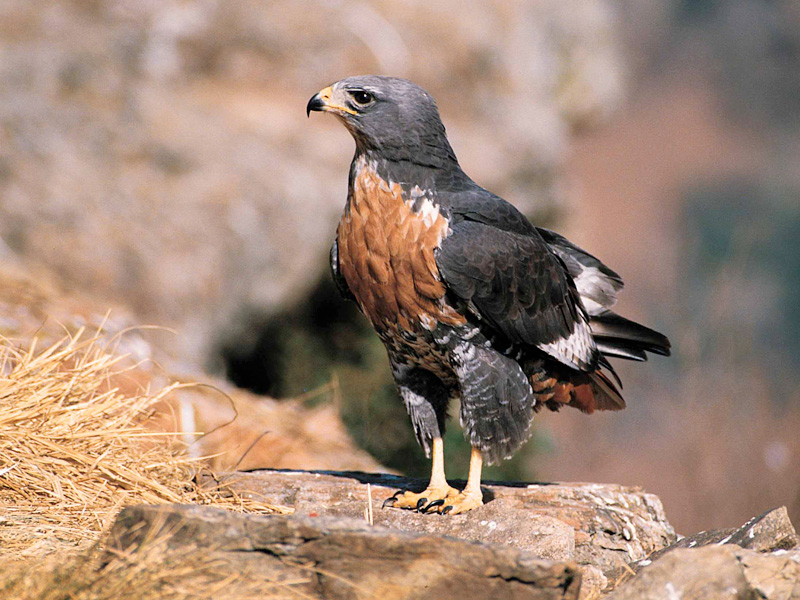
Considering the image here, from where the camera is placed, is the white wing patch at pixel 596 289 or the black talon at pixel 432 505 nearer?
the black talon at pixel 432 505

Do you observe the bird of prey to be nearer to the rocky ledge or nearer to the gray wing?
the gray wing

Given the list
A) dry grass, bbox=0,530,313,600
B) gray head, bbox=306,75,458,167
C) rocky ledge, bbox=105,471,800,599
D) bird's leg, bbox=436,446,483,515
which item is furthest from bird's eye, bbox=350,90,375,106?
dry grass, bbox=0,530,313,600

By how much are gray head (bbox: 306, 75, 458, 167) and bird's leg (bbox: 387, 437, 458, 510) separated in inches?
50.4

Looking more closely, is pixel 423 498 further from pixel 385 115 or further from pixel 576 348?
pixel 385 115

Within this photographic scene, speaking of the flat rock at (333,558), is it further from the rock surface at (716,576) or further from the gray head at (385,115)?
the gray head at (385,115)

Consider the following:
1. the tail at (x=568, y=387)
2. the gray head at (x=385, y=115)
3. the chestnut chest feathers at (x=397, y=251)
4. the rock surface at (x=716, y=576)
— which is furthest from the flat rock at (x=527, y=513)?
the gray head at (x=385, y=115)

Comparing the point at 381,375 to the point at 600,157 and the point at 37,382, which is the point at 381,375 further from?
the point at 600,157

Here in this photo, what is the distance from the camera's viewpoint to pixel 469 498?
3457 mm

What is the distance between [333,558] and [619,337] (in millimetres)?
2219

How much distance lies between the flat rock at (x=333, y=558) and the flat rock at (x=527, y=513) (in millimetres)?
805

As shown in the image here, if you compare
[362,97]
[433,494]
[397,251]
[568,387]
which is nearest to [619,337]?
[568,387]

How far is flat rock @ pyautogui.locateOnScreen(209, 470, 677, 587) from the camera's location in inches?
124

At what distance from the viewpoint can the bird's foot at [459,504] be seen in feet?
11.1

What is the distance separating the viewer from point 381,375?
22.7 ft
